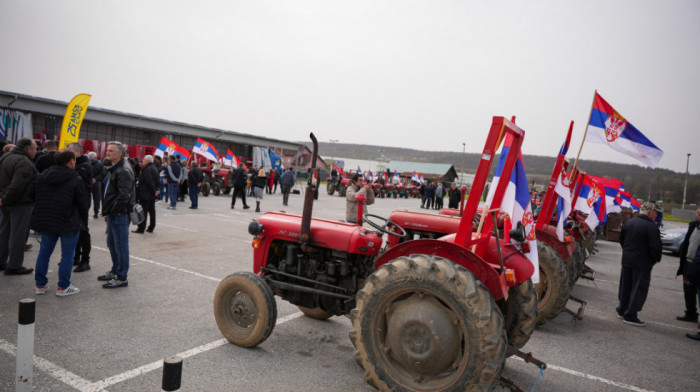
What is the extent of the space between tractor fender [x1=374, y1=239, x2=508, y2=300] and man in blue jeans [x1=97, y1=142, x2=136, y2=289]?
379 cm

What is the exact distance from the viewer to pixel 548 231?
6016 mm

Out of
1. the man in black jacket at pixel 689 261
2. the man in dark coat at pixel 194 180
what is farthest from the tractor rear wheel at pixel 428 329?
the man in dark coat at pixel 194 180

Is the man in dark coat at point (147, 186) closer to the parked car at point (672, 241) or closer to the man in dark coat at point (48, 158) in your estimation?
the man in dark coat at point (48, 158)

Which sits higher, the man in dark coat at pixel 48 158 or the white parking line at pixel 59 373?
the man in dark coat at pixel 48 158

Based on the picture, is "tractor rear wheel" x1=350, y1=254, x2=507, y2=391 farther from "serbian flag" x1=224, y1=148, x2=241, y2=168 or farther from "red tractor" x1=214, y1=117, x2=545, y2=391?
"serbian flag" x1=224, y1=148, x2=241, y2=168

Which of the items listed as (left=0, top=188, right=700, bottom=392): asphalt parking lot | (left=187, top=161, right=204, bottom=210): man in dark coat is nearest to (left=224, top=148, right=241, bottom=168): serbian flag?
(left=187, top=161, right=204, bottom=210): man in dark coat

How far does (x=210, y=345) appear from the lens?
3781mm

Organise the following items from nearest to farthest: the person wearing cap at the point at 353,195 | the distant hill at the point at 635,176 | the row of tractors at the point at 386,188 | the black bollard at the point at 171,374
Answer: the black bollard at the point at 171,374
the person wearing cap at the point at 353,195
the row of tractors at the point at 386,188
the distant hill at the point at 635,176

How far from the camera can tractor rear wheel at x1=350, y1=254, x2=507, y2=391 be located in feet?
8.71

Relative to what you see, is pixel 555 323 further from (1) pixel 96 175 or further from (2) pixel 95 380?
(1) pixel 96 175

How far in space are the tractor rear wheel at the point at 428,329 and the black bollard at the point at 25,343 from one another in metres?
2.07

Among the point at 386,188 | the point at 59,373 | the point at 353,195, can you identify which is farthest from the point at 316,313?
the point at 386,188

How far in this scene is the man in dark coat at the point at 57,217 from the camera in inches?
183

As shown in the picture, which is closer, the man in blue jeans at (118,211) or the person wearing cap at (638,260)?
the man in blue jeans at (118,211)
